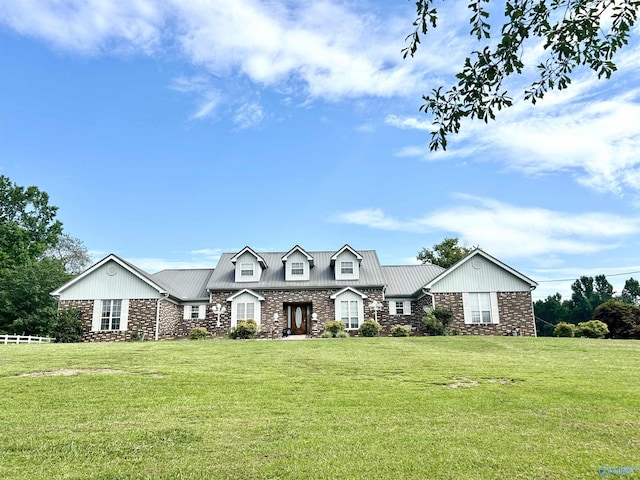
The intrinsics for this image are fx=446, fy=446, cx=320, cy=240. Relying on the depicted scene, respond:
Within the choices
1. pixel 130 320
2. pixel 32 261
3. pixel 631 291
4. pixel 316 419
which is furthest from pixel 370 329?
pixel 631 291

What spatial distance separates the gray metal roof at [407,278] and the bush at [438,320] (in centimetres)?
238

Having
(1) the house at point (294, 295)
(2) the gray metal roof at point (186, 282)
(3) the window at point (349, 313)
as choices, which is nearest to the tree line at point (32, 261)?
(1) the house at point (294, 295)

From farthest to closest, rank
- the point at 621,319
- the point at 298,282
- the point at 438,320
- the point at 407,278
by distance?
the point at 407,278 < the point at 298,282 < the point at 621,319 < the point at 438,320

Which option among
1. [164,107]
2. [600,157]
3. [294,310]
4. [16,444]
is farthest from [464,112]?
[294,310]

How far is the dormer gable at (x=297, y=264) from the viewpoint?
1173 inches

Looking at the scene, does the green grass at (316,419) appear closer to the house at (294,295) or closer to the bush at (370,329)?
the bush at (370,329)

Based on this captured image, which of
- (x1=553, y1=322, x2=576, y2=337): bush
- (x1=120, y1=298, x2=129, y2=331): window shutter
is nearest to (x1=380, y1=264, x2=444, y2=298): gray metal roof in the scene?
(x1=553, y1=322, x2=576, y2=337): bush

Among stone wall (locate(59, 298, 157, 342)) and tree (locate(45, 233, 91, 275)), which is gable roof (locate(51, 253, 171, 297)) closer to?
stone wall (locate(59, 298, 157, 342))

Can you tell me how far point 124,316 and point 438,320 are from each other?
18.5 metres

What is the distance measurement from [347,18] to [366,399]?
675 cm

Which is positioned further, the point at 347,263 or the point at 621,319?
the point at 347,263

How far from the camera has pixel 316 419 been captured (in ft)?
22.9

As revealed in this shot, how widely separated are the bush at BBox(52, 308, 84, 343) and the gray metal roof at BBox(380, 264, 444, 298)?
1881cm

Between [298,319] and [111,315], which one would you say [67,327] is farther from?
[298,319]
